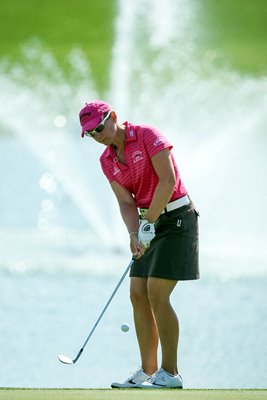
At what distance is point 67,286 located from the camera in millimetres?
11812

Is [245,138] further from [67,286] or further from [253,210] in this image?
[67,286]

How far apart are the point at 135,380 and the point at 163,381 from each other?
15cm

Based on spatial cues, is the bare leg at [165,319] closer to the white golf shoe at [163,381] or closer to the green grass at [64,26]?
the white golf shoe at [163,381]

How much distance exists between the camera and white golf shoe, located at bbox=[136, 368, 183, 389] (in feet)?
14.9

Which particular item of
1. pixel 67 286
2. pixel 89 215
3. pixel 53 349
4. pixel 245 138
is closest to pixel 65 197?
pixel 89 215

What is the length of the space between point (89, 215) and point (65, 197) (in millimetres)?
327

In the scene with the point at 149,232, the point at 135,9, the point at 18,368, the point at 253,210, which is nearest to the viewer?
the point at 149,232

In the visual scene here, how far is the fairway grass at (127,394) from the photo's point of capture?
402cm

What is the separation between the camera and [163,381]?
14.9 ft

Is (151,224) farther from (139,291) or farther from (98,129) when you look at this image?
(98,129)

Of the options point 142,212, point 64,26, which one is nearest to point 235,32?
point 64,26

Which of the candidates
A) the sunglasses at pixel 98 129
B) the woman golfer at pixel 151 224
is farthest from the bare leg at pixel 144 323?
the sunglasses at pixel 98 129

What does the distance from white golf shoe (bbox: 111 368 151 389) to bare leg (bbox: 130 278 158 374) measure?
3 centimetres

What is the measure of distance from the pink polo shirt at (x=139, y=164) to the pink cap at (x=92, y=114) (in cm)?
13
